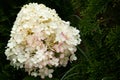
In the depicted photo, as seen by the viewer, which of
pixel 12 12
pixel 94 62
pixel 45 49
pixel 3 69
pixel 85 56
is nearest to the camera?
pixel 45 49

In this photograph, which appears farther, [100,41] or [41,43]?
[100,41]

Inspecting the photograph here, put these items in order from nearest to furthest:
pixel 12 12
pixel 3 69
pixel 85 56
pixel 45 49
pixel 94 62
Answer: pixel 45 49 → pixel 94 62 → pixel 85 56 → pixel 3 69 → pixel 12 12

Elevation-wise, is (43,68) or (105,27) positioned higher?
(105,27)

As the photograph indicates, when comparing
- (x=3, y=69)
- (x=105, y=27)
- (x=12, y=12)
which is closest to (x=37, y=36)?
(x=105, y=27)

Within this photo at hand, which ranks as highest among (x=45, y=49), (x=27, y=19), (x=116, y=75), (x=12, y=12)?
(x=12, y=12)

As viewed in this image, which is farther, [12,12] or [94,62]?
[12,12]

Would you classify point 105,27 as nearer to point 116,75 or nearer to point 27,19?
point 116,75
